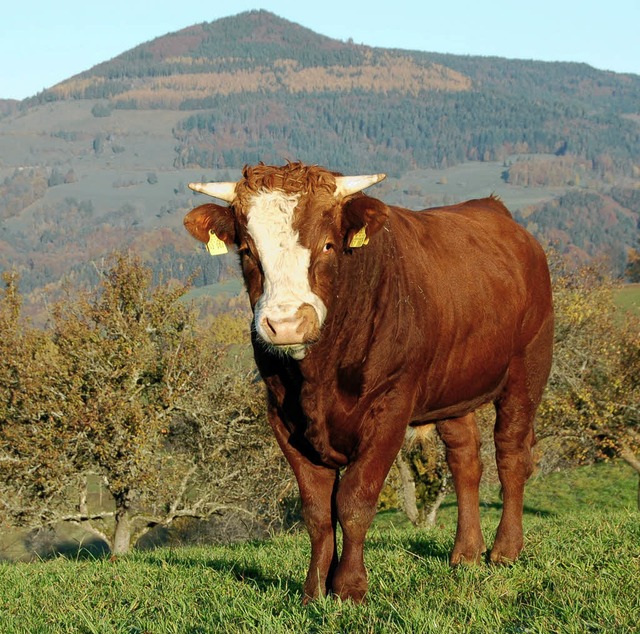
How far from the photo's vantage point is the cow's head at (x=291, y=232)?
543 cm

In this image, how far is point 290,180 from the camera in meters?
5.88

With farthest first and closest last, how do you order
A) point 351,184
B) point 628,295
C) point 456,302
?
point 628,295, point 456,302, point 351,184

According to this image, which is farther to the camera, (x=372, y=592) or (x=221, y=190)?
(x=221, y=190)

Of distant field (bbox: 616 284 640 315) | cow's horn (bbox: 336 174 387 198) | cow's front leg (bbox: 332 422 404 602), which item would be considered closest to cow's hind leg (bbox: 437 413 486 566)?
cow's front leg (bbox: 332 422 404 602)

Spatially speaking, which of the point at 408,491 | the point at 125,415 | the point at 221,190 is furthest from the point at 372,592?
the point at 408,491

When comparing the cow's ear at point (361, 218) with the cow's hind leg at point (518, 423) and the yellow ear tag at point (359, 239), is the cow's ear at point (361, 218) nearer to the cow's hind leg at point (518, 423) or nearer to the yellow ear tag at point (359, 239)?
the yellow ear tag at point (359, 239)

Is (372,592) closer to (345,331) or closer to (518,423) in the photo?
(345,331)

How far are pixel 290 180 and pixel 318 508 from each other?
2.24m

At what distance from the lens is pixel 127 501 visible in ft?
95.8

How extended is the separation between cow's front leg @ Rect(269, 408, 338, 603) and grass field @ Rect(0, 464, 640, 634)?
Answer: 25 centimetres

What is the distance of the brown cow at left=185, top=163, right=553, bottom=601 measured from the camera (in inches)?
225

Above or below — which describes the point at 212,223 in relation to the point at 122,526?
above

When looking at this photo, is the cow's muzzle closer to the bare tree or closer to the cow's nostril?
the cow's nostril

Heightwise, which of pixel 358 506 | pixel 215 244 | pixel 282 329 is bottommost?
pixel 358 506
